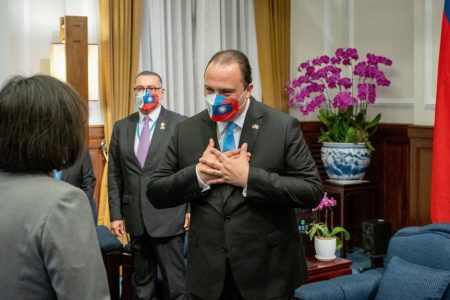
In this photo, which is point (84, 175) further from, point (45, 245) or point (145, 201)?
point (45, 245)

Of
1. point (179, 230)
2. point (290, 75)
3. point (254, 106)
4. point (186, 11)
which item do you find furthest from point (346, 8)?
point (254, 106)

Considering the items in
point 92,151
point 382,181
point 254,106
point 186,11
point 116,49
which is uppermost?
point 186,11

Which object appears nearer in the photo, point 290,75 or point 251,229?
point 251,229

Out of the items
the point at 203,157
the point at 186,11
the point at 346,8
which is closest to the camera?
the point at 203,157

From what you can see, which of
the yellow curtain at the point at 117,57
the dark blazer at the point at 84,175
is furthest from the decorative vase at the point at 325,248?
the yellow curtain at the point at 117,57

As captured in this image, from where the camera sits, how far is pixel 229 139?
199cm

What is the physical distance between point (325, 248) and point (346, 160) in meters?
1.52

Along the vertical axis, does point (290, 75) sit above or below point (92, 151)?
above

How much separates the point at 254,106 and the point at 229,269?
55 centimetres

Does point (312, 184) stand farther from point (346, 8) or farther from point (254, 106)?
point (346, 8)

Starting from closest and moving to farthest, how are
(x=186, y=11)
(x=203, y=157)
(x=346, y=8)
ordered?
(x=203, y=157) → (x=186, y=11) → (x=346, y=8)

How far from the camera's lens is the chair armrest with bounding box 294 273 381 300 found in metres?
2.67

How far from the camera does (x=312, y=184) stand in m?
1.91

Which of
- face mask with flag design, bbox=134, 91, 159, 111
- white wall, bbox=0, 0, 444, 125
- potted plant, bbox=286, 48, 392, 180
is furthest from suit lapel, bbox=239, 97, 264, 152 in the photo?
potted plant, bbox=286, 48, 392, 180
